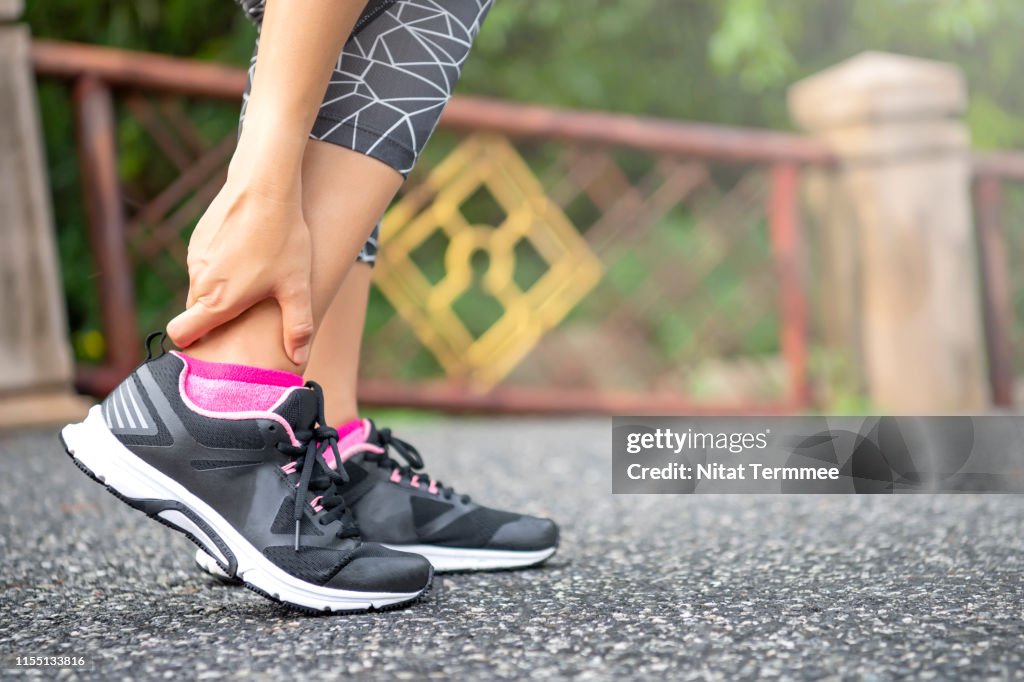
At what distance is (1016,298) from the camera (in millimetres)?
5727

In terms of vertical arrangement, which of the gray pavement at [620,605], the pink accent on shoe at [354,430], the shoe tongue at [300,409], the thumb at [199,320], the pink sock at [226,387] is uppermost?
the thumb at [199,320]

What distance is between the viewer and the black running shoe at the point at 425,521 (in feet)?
3.80

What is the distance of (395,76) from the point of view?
3.42 feet

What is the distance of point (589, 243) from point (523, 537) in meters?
2.68

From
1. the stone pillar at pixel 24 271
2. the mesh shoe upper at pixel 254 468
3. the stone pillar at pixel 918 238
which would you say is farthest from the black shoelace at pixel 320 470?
the stone pillar at pixel 918 238

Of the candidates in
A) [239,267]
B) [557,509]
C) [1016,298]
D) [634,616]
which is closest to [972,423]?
[557,509]

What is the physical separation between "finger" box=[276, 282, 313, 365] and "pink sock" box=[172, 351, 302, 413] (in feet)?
0.11

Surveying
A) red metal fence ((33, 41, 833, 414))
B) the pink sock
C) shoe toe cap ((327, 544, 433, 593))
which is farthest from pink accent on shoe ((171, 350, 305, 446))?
red metal fence ((33, 41, 833, 414))

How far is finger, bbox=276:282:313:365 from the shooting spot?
930 mm

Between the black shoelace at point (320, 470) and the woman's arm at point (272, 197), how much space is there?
0.09 m

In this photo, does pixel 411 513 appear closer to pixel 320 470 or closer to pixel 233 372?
pixel 320 470

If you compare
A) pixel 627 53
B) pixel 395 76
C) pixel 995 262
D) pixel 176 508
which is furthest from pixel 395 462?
pixel 627 53

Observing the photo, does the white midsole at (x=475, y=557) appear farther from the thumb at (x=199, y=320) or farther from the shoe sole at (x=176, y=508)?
the thumb at (x=199, y=320)

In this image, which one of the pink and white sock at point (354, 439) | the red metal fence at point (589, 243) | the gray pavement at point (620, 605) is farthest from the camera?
the red metal fence at point (589, 243)
